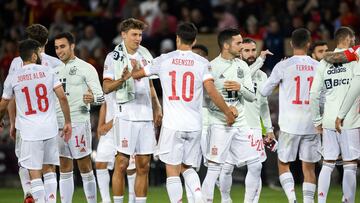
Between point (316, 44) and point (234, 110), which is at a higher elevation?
point (316, 44)

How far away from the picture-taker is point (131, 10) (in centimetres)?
2500

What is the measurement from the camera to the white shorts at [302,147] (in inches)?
591

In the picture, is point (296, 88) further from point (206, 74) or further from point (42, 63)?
point (42, 63)

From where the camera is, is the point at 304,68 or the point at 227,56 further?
the point at 304,68

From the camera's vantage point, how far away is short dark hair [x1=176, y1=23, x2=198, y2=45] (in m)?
13.7

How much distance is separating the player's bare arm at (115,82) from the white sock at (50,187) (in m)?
1.40

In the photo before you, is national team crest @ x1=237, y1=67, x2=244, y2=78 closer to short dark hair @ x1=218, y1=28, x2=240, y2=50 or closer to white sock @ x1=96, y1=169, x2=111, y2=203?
short dark hair @ x1=218, y1=28, x2=240, y2=50

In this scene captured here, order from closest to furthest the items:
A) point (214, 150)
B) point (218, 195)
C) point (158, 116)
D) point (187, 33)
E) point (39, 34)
Result: point (187, 33) < point (214, 150) < point (158, 116) < point (39, 34) < point (218, 195)

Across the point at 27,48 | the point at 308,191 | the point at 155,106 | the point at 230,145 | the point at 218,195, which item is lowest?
the point at 218,195

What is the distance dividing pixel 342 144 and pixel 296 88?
3.40 ft

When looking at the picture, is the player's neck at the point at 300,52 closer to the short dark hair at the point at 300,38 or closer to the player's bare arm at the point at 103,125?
the short dark hair at the point at 300,38

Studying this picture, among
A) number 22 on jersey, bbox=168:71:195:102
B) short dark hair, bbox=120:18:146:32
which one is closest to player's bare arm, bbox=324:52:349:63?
number 22 on jersey, bbox=168:71:195:102

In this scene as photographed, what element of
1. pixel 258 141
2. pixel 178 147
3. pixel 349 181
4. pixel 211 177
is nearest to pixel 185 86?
pixel 178 147

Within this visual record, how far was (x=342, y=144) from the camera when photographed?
14.6 meters
